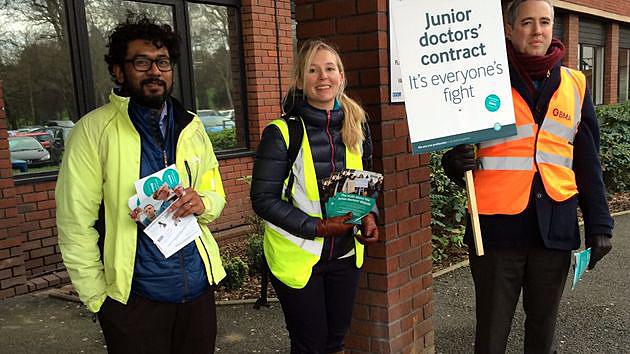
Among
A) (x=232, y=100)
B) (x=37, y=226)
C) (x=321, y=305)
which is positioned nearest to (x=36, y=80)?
(x=37, y=226)

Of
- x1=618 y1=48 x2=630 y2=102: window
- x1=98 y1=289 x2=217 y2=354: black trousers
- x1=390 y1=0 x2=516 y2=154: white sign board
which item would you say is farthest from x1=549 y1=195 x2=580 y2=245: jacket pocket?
x1=618 y1=48 x2=630 y2=102: window

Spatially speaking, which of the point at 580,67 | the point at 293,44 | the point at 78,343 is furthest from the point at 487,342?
the point at 580,67

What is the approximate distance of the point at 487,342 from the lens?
9.09 feet

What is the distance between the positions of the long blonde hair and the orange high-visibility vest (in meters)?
0.63

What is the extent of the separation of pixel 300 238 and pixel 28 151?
406cm

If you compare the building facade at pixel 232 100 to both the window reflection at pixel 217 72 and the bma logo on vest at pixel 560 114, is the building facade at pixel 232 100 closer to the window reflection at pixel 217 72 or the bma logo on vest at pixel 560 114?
the window reflection at pixel 217 72

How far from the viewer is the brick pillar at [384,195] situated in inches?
119

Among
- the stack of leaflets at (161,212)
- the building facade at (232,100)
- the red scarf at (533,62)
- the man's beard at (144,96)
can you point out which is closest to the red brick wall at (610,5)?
the building facade at (232,100)

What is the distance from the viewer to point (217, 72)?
703cm

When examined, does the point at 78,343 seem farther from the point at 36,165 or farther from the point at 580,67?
the point at 580,67

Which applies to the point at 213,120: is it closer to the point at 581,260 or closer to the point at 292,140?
the point at 292,140

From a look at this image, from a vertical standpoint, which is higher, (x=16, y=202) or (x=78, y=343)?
(x=16, y=202)

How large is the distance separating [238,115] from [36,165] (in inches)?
100

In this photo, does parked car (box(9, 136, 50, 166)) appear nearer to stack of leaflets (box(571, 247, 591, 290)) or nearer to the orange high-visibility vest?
the orange high-visibility vest
